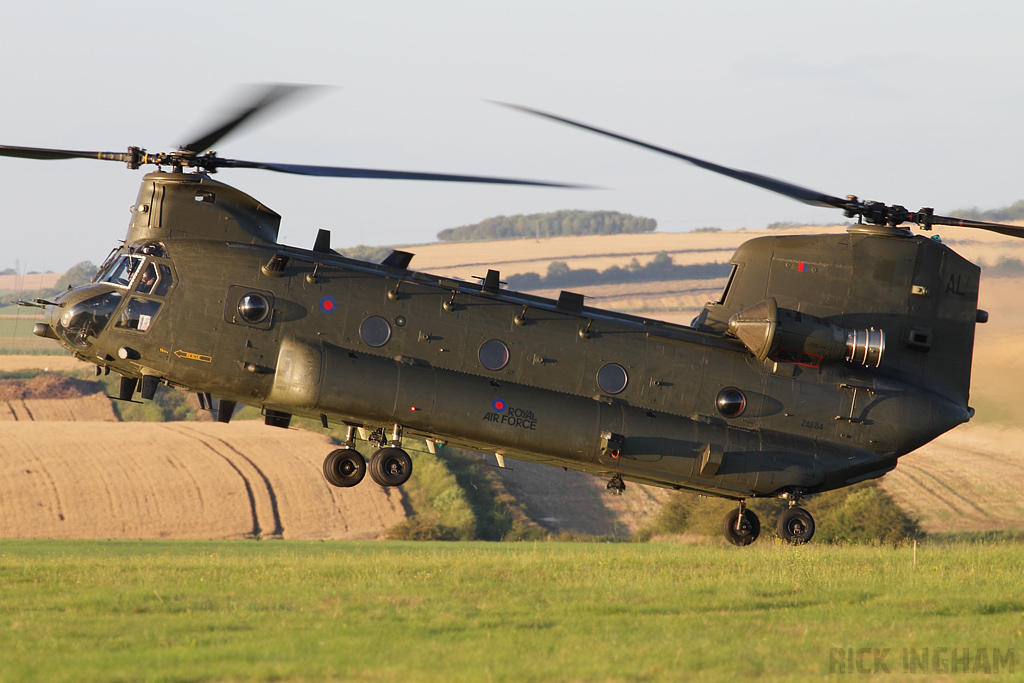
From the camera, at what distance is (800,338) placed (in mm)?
19062

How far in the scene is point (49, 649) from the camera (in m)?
15.3

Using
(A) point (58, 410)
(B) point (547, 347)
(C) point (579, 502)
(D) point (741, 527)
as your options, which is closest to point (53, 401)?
(A) point (58, 410)

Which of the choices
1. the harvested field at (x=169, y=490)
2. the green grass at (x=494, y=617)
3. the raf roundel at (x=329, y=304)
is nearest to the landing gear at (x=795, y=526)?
the green grass at (x=494, y=617)

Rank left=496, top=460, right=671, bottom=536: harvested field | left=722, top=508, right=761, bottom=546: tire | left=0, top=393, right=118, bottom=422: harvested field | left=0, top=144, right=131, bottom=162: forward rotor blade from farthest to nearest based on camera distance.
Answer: left=0, top=393, right=118, bottom=422: harvested field
left=496, top=460, right=671, bottom=536: harvested field
left=722, top=508, right=761, bottom=546: tire
left=0, top=144, right=131, bottom=162: forward rotor blade

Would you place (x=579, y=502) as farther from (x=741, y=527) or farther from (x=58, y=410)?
(x=741, y=527)

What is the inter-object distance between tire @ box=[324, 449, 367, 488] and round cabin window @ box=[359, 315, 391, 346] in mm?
2114

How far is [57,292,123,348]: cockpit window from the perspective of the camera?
17.2m

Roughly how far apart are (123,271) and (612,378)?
27.0 feet

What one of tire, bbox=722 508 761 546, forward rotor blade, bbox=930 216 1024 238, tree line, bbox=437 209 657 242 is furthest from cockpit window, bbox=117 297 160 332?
tree line, bbox=437 209 657 242

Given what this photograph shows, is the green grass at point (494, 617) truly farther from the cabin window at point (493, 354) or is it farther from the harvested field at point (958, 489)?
the harvested field at point (958, 489)

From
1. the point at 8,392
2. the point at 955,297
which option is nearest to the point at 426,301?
the point at 955,297

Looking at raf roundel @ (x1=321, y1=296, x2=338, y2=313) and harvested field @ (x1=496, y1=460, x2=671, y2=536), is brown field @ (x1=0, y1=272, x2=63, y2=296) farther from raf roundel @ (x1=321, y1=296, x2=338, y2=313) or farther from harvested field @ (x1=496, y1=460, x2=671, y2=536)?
raf roundel @ (x1=321, y1=296, x2=338, y2=313)

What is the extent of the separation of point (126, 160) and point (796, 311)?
11831mm

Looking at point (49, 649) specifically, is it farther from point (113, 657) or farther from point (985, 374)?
point (985, 374)
